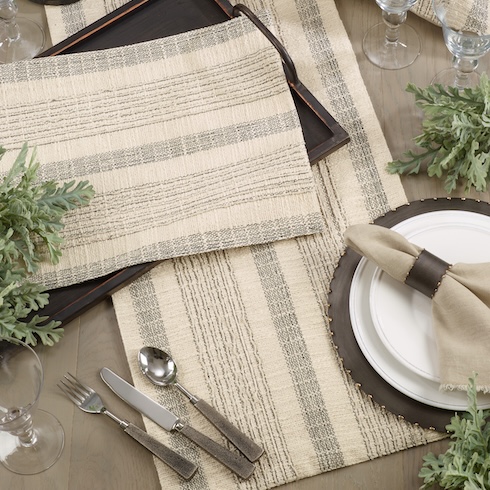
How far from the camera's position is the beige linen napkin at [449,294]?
1044mm

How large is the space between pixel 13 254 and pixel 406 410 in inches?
20.0

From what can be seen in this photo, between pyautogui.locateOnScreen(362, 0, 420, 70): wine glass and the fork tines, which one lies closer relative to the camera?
the fork tines

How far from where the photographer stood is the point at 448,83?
130 centimetres

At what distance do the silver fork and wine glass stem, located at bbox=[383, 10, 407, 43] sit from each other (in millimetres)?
639

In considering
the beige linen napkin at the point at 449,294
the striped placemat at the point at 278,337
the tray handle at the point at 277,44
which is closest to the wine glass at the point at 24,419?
the striped placemat at the point at 278,337

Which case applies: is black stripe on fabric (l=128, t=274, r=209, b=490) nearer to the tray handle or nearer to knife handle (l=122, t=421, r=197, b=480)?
knife handle (l=122, t=421, r=197, b=480)

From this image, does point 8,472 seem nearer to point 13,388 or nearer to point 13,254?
point 13,388

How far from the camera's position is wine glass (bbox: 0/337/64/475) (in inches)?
41.9

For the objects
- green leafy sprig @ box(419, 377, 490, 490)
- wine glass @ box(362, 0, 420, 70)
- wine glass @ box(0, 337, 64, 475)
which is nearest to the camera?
green leafy sprig @ box(419, 377, 490, 490)

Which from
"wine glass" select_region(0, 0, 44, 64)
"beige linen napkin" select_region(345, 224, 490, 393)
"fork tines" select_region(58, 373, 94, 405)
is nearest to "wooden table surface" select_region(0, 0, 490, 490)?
"fork tines" select_region(58, 373, 94, 405)

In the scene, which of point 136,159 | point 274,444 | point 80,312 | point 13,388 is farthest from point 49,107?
point 274,444

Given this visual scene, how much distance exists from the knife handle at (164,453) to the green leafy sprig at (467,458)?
27cm

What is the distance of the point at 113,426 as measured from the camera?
1.14m

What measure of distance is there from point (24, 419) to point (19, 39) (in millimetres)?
604
